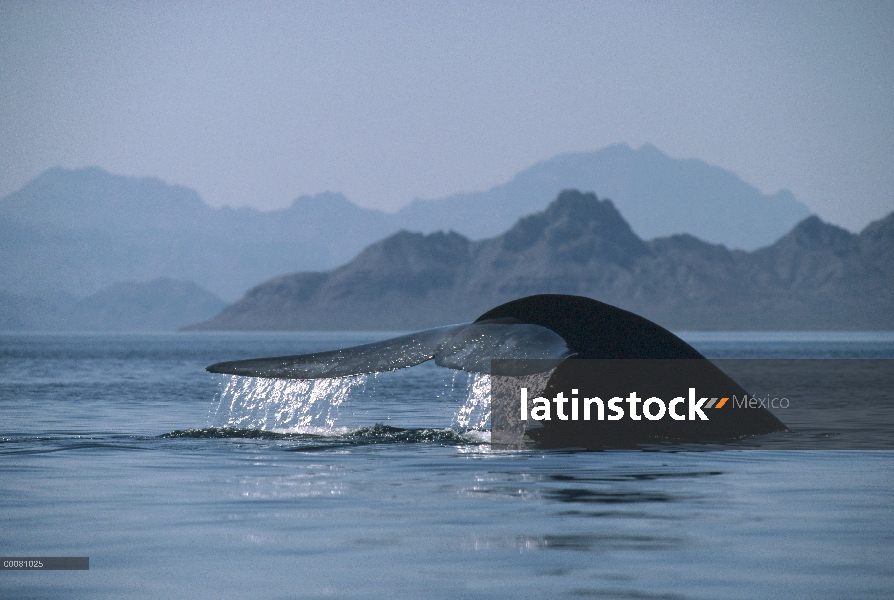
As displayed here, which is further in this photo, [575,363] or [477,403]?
[477,403]

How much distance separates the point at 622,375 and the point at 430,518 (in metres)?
3.49

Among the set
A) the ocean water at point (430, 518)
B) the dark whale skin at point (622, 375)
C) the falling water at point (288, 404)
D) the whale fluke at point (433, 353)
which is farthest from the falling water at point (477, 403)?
the falling water at point (288, 404)

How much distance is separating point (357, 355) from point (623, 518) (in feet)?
10.2

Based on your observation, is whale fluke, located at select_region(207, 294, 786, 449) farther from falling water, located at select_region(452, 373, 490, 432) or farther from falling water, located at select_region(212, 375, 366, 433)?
falling water, located at select_region(452, 373, 490, 432)

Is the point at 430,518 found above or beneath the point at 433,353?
beneath

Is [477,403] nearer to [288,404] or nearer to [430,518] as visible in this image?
[430,518]

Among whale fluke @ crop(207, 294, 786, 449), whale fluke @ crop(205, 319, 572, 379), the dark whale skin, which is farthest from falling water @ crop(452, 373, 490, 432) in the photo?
the dark whale skin

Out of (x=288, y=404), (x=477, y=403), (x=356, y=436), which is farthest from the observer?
(x=288, y=404)

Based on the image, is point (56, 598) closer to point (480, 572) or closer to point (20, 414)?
point (480, 572)

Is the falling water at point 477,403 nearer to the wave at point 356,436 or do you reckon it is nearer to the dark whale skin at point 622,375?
the wave at point 356,436

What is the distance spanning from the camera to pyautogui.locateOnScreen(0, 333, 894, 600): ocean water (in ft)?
21.2

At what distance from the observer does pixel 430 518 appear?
8.45 meters

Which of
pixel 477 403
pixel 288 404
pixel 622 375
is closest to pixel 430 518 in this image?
pixel 622 375

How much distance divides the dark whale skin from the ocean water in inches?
24.5
